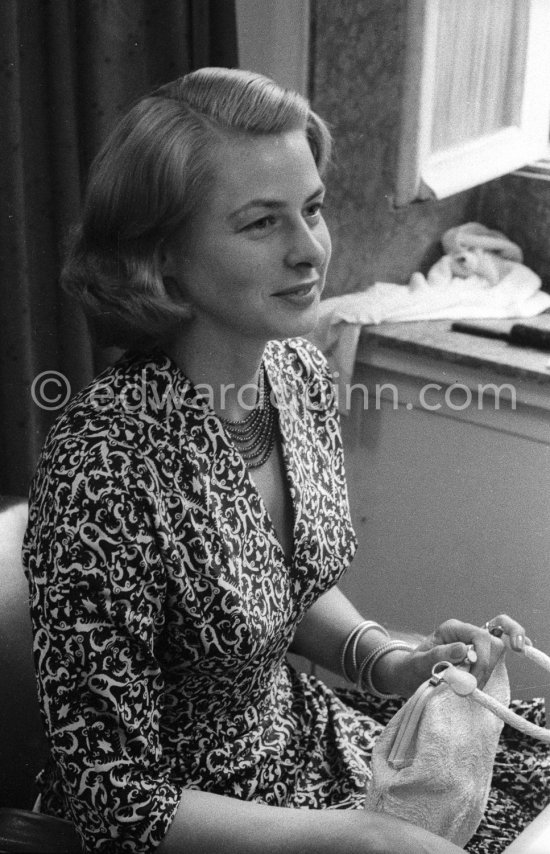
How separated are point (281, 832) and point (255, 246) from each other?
24.3 inches

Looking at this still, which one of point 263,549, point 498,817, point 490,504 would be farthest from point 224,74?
point 490,504

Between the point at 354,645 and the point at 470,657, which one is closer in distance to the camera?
the point at 470,657

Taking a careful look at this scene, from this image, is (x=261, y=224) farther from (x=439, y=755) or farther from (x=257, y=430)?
(x=439, y=755)

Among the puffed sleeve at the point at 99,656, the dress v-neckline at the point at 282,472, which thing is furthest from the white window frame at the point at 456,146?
the puffed sleeve at the point at 99,656

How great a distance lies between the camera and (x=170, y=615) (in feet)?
3.72

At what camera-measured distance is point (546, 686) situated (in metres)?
1.75

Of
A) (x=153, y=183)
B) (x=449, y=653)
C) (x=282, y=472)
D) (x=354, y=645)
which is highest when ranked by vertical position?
(x=153, y=183)

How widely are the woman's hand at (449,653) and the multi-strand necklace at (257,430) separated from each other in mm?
302

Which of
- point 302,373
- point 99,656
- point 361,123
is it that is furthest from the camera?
point 361,123

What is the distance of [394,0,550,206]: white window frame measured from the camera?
1.86m

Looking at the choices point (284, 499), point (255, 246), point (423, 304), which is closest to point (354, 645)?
point (284, 499)

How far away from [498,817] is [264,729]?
29cm

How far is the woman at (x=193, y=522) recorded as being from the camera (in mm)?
1058

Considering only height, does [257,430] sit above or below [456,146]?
below
